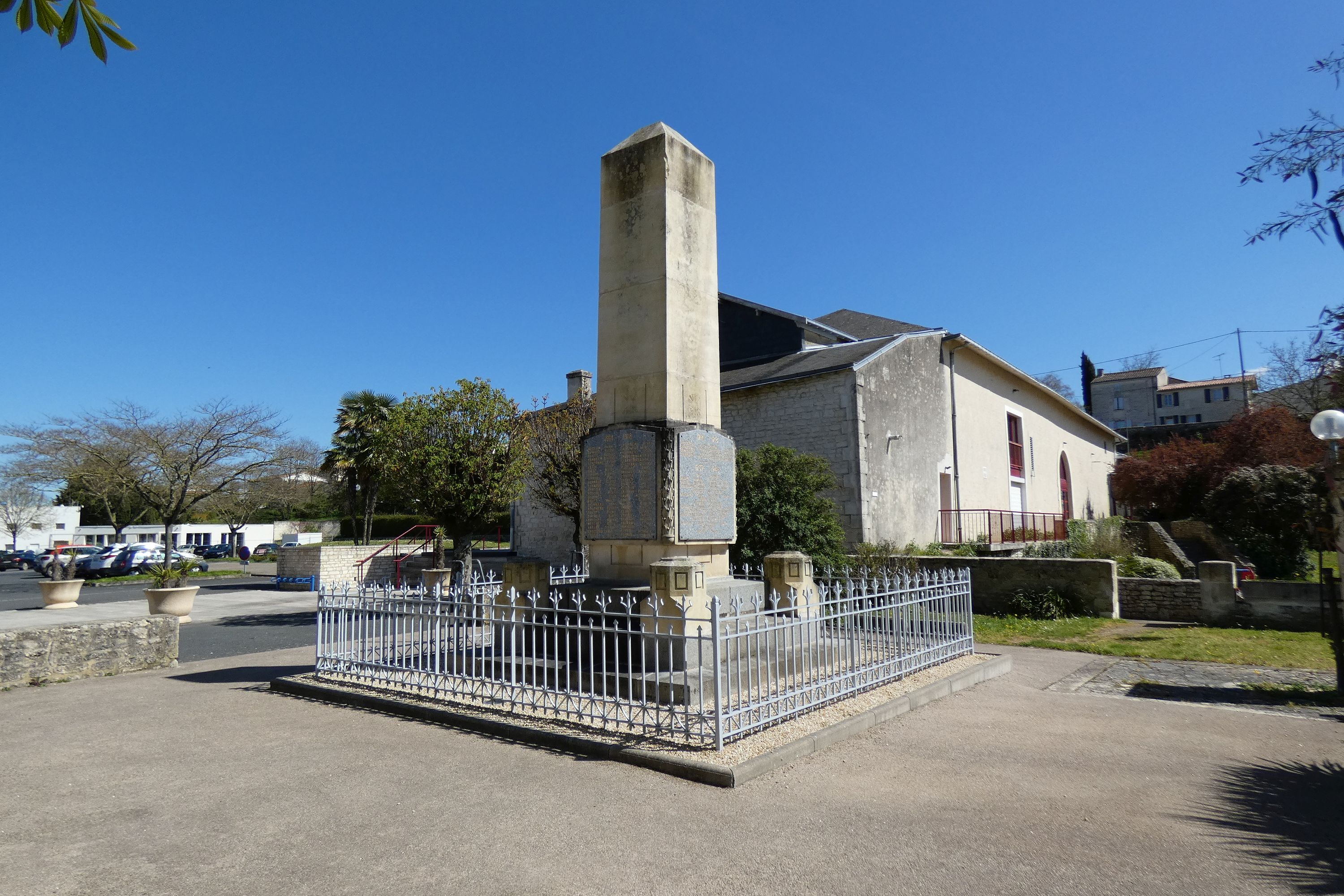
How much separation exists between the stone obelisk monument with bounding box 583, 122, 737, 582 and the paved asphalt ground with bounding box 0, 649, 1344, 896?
245cm

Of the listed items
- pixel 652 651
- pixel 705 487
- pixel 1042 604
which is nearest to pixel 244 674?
pixel 652 651

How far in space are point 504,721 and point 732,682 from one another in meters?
2.00

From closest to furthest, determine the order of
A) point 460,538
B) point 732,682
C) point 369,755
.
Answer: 1. point 369,755
2. point 732,682
3. point 460,538

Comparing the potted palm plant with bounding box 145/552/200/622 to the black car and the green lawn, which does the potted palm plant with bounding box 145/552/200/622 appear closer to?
the green lawn

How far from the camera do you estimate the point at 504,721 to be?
5.95 meters

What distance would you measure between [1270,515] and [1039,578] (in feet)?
31.2

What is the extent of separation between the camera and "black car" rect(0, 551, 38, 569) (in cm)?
4016

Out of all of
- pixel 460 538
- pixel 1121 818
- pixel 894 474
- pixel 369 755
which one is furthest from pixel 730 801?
pixel 894 474

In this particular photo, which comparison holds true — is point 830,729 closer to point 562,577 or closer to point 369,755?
point 369,755

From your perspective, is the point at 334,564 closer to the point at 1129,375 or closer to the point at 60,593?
the point at 60,593

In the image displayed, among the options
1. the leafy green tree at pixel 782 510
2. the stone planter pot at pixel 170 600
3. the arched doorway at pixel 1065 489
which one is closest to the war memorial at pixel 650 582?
the leafy green tree at pixel 782 510

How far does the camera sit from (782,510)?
42.5 feet

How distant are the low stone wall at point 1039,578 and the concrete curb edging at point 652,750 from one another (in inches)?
230

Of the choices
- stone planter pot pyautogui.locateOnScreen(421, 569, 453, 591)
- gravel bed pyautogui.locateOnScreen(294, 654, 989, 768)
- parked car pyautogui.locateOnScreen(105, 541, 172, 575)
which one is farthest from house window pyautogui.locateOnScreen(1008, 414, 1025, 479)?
parked car pyautogui.locateOnScreen(105, 541, 172, 575)
